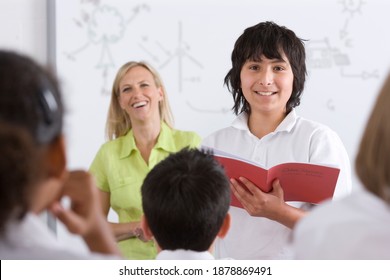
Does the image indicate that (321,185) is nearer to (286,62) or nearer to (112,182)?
(286,62)

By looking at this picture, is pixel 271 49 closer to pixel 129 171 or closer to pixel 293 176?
pixel 293 176

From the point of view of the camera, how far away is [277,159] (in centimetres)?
207

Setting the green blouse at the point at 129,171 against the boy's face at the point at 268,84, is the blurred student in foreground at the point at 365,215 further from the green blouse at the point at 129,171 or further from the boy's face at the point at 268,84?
the green blouse at the point at 129,171

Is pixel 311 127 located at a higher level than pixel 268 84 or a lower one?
lower

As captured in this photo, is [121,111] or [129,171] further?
[121,111]

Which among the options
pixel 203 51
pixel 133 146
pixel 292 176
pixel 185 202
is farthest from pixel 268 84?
pixel 203 51

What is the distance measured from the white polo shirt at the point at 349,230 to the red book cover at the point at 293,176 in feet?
3.25

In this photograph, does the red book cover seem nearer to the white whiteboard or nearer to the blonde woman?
the blonde woman

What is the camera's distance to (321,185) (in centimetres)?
182

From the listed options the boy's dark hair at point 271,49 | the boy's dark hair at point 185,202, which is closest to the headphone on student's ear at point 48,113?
the boy's dark hair at point 185,202

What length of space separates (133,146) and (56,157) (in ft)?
5.11

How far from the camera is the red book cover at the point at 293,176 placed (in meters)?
1.79

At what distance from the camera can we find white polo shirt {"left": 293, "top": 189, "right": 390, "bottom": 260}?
0.77 meters

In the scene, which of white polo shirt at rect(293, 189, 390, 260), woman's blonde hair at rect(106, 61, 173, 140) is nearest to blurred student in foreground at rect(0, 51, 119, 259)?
white polo shirt at rect(293, 189, 390, 260)
